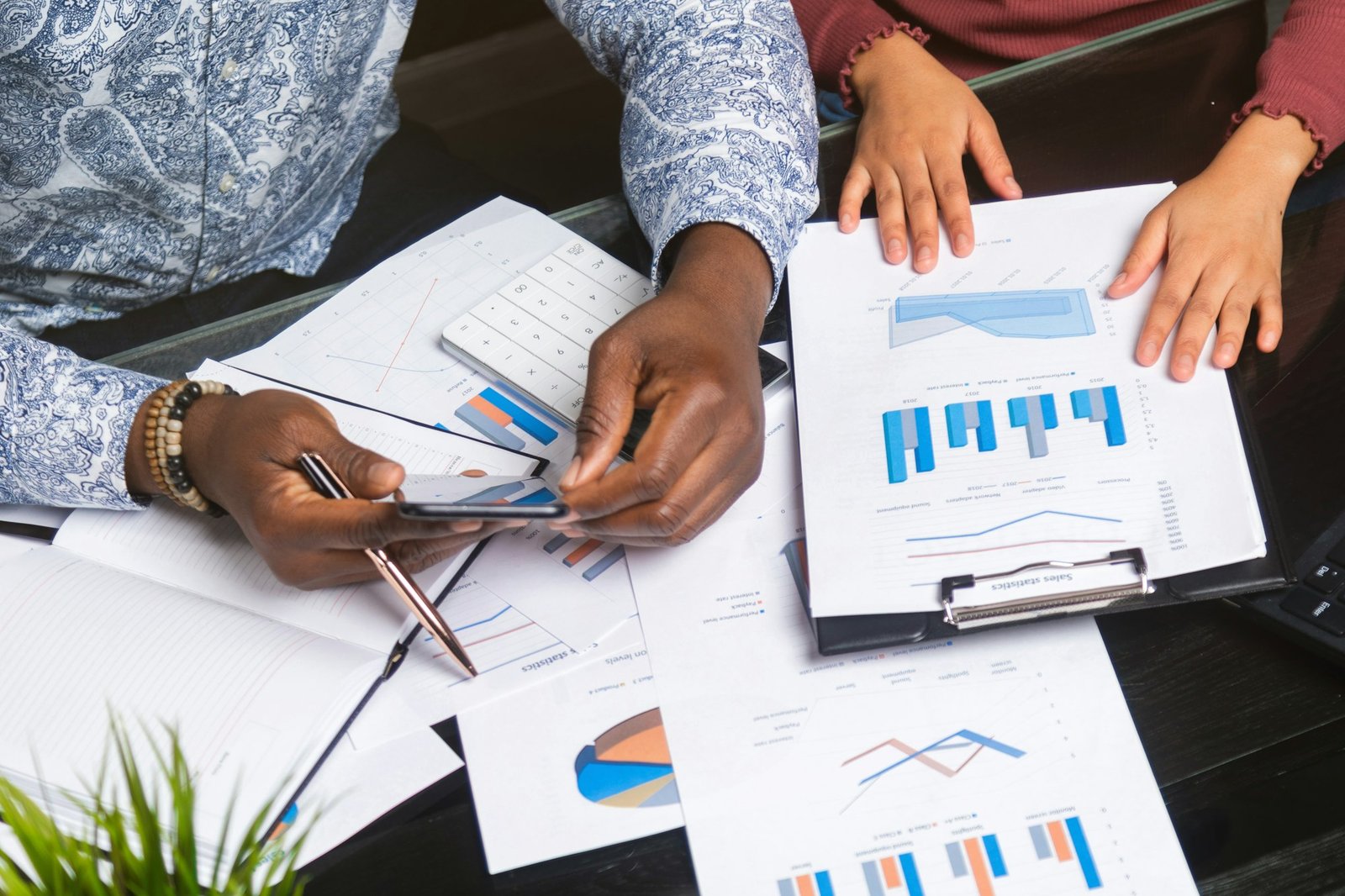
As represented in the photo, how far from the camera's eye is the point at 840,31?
1.04m

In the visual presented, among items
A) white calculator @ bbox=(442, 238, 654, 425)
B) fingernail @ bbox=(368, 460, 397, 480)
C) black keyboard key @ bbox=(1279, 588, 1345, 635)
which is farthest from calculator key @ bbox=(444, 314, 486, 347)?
black keyboard key @ bbox=(1279, 588, 1345, 635)

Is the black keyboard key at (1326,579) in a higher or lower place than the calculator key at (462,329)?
lower

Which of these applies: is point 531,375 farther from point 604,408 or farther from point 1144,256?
point 1144,256

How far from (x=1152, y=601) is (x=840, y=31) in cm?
68

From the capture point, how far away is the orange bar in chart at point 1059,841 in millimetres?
546

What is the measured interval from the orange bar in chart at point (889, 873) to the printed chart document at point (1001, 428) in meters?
0.14

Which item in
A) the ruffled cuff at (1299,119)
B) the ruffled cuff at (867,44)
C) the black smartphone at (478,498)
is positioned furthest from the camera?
the ruffled cuff at (867,44)

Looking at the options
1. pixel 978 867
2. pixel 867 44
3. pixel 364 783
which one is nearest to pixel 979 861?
pixel 978 867

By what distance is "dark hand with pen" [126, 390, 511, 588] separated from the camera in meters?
0.60

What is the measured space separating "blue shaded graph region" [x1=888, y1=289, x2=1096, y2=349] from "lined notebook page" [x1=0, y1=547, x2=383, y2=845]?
0.43m

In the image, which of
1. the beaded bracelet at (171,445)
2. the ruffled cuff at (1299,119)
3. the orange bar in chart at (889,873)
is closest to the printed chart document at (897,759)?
the orange bar in chart at (889,873)

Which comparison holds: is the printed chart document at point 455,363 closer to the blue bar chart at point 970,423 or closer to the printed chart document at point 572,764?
the printed chart document at point 572,764

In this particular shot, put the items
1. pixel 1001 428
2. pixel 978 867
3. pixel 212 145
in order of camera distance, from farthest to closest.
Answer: pixel 212 145
pixel 1001 428
pixel 978 867

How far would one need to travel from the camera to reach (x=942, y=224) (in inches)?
32.7
